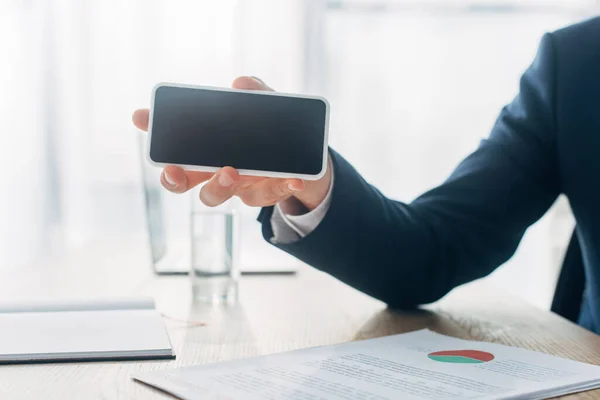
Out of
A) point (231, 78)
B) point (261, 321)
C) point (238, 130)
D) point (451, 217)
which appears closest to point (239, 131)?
point (238, 130)

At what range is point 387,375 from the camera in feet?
1.63

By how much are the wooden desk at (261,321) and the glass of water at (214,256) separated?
2 cm

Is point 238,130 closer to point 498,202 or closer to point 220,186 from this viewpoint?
point 220,186

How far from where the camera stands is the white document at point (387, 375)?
0.45 m

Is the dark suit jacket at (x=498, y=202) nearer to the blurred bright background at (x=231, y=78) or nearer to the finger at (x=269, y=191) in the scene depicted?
the finger at (x=269, y=191)

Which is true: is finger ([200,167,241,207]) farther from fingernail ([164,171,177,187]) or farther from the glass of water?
the glass of water

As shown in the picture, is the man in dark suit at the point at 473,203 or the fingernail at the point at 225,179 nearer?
the fingernail at the point at 225,179

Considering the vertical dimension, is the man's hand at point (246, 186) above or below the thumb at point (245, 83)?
below

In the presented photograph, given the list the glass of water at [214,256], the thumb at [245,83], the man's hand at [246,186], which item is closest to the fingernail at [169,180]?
the man's hand at [246,186]

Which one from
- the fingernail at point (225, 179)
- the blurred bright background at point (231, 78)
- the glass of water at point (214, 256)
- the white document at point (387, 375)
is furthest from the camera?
the blurred bright background at point (231, 78)

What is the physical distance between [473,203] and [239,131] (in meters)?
0.41

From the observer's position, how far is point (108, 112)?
2.28 m

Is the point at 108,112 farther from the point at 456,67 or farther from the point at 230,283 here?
the point at 230,283

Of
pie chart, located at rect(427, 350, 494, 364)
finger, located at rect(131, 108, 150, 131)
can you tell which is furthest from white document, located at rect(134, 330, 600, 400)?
finger, located at rect(131, 108, 150, 131)
